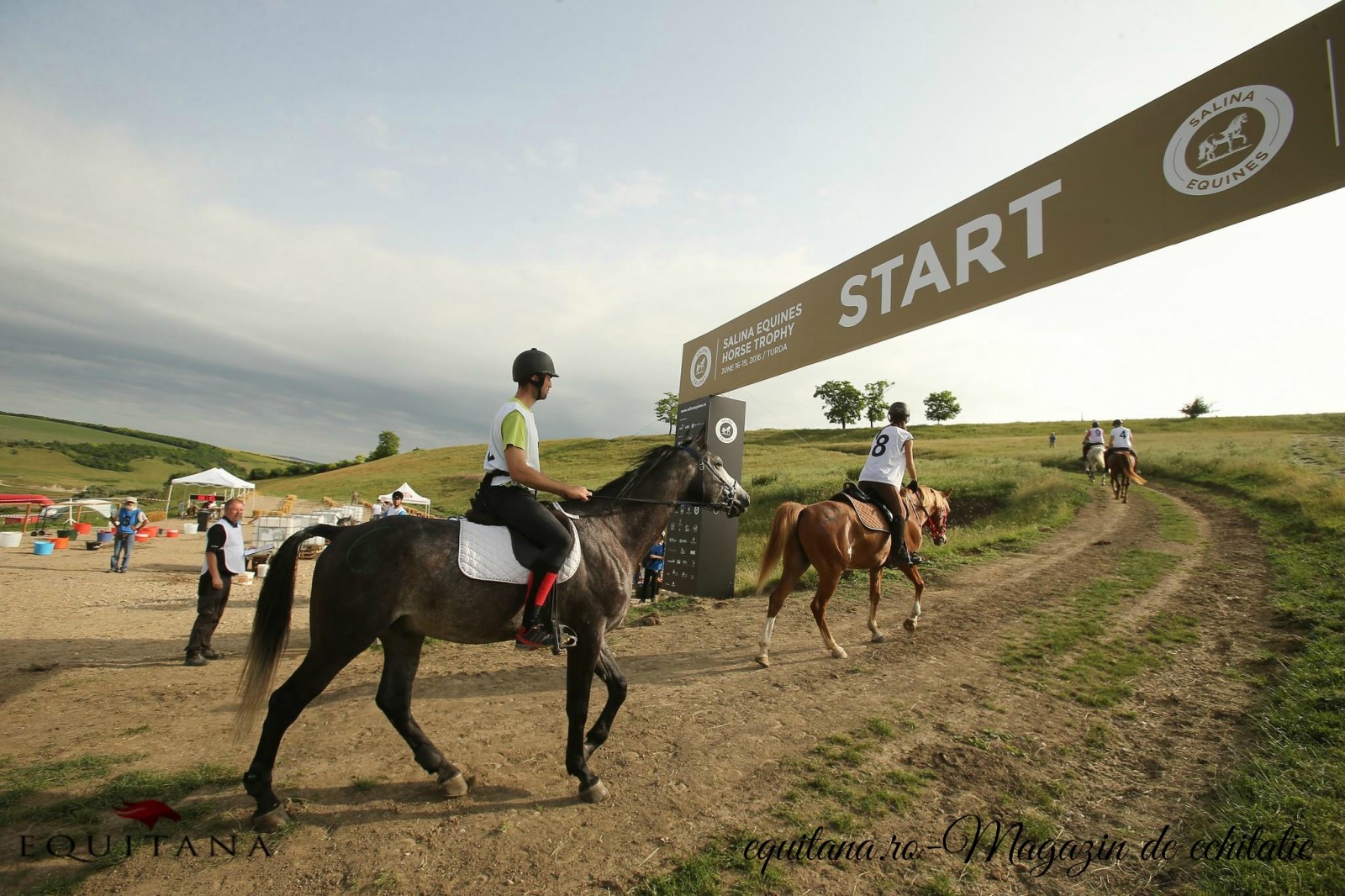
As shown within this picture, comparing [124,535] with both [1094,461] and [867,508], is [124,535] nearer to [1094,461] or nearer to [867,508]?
[867,508]

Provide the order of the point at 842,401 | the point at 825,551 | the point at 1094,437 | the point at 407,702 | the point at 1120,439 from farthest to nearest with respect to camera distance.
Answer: the point at 842,401
the point at 1094,437
the point at 1120,439
the point at 825,551
the point at 407,702

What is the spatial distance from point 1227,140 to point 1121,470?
1818cm

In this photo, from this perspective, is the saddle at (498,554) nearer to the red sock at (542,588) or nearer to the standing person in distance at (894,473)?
the red sock at (542,588)

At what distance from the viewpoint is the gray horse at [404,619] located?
3826 millimetres

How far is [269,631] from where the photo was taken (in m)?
4.21

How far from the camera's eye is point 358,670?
7117 millimetres

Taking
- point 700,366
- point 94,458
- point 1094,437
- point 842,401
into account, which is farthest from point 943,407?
point 94,458

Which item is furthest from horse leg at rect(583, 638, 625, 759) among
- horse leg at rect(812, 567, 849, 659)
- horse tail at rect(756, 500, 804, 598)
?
horse tail at rect(756, 500, 804, 598)

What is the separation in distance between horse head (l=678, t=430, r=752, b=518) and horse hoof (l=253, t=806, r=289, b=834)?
3.77 m

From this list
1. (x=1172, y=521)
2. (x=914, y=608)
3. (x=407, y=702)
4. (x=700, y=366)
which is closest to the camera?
(x=407, y=702)

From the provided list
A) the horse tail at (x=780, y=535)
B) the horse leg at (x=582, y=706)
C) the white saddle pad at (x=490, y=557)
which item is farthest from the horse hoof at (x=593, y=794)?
the horse tail at (x=780, y=535)

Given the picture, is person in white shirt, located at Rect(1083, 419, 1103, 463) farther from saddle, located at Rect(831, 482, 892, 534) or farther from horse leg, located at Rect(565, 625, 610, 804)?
horse leg, located at Rect(565, 625, 610, 804)

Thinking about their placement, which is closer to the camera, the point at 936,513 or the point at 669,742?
the point at 669,742

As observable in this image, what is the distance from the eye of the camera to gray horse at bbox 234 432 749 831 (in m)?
3.83
